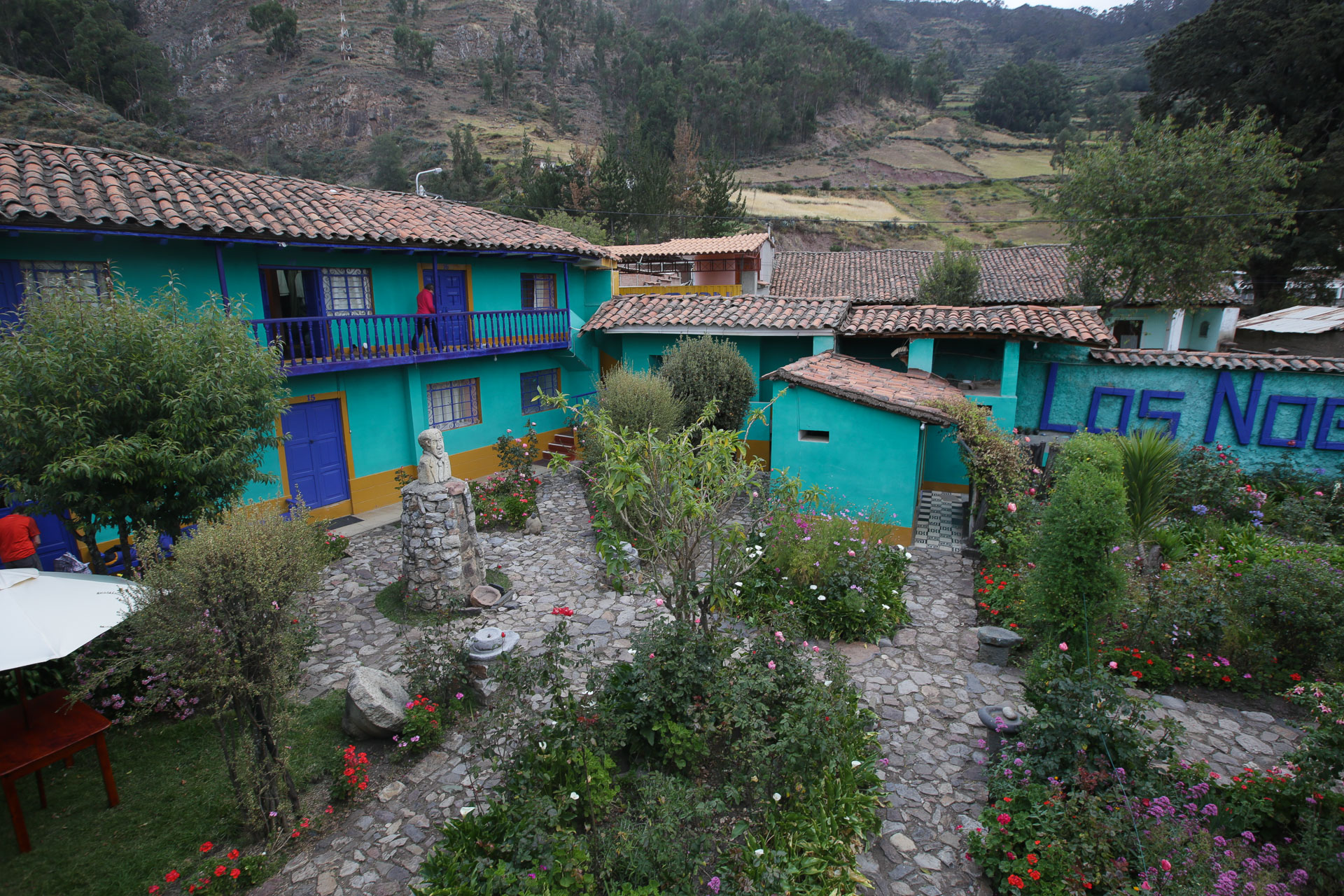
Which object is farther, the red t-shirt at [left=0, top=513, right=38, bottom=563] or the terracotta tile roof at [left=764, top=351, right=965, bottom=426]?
the terracotta tile roof at [left=764, top=351, right=965, bottom=426]

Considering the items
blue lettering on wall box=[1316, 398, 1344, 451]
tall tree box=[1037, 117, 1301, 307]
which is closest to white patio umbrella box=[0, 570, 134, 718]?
blue lettering on wall box=[1316, 398, 1344, 451]

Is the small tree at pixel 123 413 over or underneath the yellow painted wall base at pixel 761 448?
over

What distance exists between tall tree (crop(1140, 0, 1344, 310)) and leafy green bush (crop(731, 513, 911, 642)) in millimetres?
17286

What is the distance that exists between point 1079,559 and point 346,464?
41.5 feet

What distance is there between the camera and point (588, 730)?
16.6ft

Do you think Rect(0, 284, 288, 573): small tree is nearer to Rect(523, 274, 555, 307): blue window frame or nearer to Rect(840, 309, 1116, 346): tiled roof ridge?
Rect(523, 274, 555, 307): blue window frame

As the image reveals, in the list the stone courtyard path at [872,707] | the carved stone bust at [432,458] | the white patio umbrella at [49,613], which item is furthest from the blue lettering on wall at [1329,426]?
the white patio umbrella at [49,613]

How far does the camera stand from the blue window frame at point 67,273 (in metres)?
8.63

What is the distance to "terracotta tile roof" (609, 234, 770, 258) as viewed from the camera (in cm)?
2467

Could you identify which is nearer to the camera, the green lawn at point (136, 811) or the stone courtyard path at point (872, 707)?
the green lawn at point (136, 811)

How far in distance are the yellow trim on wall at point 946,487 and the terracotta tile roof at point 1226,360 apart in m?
3.96

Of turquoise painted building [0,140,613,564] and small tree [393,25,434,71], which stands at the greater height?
small tree [393,25,434,71]

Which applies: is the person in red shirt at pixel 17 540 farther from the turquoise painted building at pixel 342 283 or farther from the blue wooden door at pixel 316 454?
the blue wooden door at pixel 316 454

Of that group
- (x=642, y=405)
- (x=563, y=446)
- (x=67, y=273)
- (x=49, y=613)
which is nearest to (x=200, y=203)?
(x=67, y=273)
